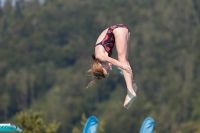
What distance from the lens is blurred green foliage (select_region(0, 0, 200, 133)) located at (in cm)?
11231

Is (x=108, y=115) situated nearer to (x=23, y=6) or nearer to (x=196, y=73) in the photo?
(x=196, y=73)

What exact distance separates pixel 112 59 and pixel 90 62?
11221 centimetres

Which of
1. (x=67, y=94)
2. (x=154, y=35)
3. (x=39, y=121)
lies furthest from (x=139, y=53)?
(x=39, y=121)

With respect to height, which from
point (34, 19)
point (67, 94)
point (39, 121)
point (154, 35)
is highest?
point (34, 19)

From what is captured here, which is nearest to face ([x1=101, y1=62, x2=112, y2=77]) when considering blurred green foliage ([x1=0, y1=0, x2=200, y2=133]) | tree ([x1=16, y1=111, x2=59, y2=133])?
tree ([x1=16, y1=111, x2=59, y2=133])

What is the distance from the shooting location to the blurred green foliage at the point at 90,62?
368 ft

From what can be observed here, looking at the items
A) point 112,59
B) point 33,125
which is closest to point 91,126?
point 112,59

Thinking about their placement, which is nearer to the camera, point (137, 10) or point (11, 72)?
point (11, 72)

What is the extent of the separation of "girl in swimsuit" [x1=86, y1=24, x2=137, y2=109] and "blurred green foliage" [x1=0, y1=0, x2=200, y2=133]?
74052mm

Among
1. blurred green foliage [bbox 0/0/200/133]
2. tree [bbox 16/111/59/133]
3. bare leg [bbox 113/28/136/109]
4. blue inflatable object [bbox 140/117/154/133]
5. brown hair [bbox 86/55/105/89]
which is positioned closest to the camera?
blue inflatable object [bbox 140/117/154/133]

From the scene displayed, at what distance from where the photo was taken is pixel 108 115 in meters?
111

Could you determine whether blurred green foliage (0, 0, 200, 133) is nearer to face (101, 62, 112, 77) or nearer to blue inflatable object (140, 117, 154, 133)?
face (101, 62, 112, 77)

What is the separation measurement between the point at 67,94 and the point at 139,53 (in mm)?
Answer: 21110

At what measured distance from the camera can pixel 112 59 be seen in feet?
36.5
